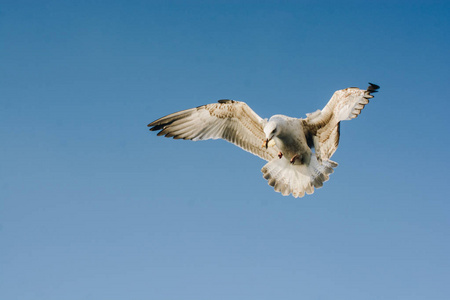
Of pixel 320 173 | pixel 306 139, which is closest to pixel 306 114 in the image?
pixel 306 139

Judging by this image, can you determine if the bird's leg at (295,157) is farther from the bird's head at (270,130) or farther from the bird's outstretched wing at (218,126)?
the bird's head at (270,130)

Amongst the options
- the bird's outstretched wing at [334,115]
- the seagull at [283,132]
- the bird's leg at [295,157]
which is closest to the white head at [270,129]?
the seagull at [283,132]

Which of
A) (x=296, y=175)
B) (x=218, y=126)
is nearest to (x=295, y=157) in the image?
(x=296, y=175)

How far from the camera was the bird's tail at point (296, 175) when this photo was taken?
38.0 ft

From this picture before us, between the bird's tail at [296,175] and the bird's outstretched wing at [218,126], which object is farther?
the bird's outstretched wing at [218,126]

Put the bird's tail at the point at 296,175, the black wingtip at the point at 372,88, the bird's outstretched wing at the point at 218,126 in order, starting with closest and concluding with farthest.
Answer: the black wingtip at the point at 372,88 < the bird's tail at the point at 296,175 < the bird's outstretched wing at the point at 218,126

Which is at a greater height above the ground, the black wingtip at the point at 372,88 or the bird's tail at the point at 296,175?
the black wingtip at the point at 372,88

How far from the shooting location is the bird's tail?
38.0ft

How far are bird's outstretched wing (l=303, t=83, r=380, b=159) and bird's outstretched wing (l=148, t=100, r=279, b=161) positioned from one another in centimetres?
124

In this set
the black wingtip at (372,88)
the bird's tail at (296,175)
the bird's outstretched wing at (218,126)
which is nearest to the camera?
the black wingtip at (372,88)

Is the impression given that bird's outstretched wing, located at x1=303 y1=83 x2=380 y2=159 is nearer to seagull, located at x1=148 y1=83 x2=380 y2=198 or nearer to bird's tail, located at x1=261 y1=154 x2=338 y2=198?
seagull, located at x1=148 y1=83 x2=380 y2=198

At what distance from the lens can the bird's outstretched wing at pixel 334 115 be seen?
10148 mm

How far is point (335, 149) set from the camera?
37.9ft

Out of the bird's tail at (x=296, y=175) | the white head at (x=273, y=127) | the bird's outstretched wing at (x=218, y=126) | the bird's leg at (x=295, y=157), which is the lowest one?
the bird's tail at (x=296, y=175)
